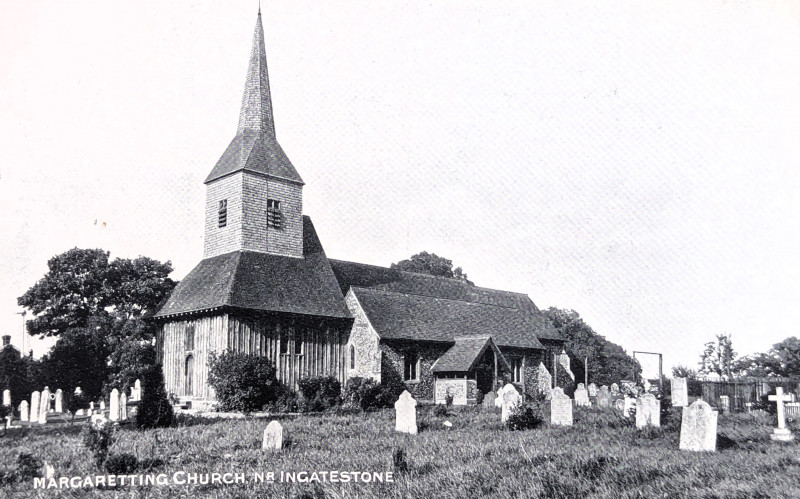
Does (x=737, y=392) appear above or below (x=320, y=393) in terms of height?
below

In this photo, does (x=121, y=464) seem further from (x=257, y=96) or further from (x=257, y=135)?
(x=257, y=96)

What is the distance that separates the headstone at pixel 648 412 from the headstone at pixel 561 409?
7.38ft

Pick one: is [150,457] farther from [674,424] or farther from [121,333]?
[121,333]

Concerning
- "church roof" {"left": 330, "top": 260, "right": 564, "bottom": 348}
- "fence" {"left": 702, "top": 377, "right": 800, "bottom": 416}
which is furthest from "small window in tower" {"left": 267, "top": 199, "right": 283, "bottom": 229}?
"fence" {"left": 702, "top": 377, "right": 800, "bottom": 416}

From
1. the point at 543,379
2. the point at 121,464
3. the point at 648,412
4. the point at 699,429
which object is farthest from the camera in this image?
the point at 543,379

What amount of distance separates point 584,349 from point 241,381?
36.2 meters

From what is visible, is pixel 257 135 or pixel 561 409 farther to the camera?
pixel 257 135

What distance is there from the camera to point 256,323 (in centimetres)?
2889

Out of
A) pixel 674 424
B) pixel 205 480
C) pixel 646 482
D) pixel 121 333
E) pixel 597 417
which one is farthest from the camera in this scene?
pixel 121 333

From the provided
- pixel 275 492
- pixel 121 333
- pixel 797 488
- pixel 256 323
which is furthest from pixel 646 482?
pixel 121 333

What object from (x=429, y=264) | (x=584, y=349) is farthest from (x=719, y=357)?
(x=429, y=264)

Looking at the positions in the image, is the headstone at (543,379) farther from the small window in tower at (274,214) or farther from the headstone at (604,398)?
the small window in tower at (274,214)

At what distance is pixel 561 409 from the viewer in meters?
19.2

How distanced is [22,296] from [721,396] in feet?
130
